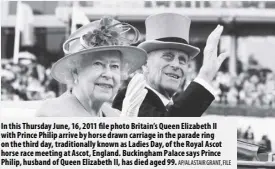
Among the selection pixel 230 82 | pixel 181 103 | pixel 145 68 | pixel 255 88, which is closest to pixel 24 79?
pixel 230 82

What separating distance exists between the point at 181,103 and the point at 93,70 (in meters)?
0.42

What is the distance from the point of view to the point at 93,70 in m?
2.38

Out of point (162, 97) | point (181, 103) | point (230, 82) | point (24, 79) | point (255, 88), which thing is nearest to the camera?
point (181, 103)

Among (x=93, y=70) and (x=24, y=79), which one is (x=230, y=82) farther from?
(x=93, y=70)

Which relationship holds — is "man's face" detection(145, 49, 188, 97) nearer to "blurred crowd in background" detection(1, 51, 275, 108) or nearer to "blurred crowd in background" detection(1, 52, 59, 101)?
"blurred crowd in background" detection(1, 52, 59, 101)

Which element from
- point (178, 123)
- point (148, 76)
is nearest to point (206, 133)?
point (178, 123)

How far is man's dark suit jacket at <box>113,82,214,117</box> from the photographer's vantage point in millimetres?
2260

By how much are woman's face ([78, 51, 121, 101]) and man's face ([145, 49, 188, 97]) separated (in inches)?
8.4

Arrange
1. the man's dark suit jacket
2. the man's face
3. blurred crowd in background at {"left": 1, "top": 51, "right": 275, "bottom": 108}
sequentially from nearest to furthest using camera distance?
the man's dark suit jacket
the man's face
blurred crowd in background at {"left": 1, "top": 51, "right": 275, "bottom": 108}

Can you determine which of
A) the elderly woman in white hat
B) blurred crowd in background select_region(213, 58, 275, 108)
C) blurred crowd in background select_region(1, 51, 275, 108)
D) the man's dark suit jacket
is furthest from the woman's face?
blurred crowd in background select_region(213, 58, 275, 108)

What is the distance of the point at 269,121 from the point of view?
872 centimetres

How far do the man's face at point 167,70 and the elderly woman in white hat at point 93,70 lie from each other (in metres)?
0.13

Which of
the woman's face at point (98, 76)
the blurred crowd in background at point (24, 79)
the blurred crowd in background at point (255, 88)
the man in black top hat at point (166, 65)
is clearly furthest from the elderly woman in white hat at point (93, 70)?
the blurred crowd in background at point (255, 88)

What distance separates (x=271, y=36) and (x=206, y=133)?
6234 millimetres
